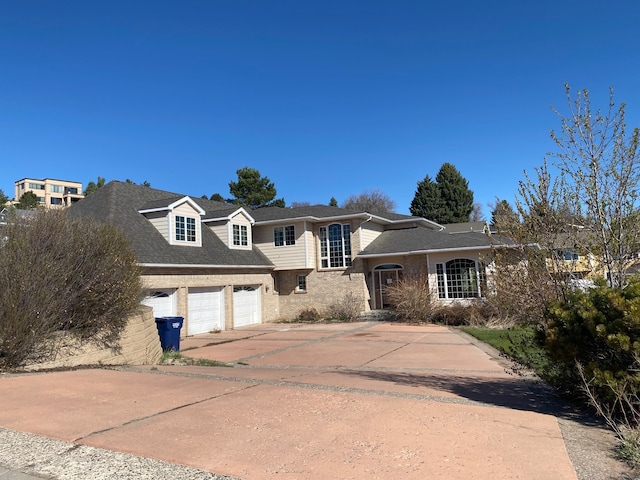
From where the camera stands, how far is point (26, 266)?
328 inches

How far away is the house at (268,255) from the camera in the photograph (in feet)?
62.9

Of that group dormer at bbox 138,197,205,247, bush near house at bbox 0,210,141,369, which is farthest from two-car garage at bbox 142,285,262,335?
bush near house at bbox 0,210,141,369

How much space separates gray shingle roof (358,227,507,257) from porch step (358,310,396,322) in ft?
10.0

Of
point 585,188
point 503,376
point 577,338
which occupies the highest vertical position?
point 585,188

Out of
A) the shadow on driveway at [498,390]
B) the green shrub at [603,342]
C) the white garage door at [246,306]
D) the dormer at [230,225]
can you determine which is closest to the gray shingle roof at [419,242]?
the white garage door at [246,306]

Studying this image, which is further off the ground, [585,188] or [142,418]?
[585,188]

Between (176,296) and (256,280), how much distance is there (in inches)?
241

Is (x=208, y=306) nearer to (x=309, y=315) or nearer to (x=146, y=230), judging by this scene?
(x=146, y=230)

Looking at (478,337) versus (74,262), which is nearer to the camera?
(74,262)

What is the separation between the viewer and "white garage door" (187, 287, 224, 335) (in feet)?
64.8

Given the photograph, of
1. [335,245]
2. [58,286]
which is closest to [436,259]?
[335,245]

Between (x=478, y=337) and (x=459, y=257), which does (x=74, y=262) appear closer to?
(x=478, y=337)

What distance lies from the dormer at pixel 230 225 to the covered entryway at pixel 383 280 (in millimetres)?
7380

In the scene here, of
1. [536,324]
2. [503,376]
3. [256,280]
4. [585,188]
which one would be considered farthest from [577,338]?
[256,280]
